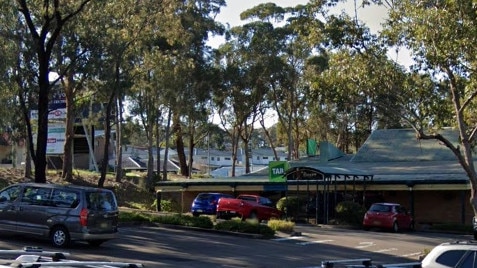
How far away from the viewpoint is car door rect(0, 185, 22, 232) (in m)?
18.0

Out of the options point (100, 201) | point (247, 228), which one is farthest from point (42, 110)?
point (247, 228)

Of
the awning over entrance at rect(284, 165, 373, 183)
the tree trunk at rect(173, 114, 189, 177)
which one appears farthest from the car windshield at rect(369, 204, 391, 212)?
the tree trunk at rect(173, 114, 189, 177)

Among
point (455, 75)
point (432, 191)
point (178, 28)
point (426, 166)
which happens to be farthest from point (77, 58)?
point (426, 166)

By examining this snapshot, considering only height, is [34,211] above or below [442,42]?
below

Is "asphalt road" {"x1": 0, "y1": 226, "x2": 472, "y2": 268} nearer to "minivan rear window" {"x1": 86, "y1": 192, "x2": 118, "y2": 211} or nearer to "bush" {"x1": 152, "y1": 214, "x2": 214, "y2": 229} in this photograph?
"bush" {"x1": 152, "y1": 214, "x2": 214, "y2": 229}

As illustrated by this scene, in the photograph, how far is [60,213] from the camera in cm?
1744

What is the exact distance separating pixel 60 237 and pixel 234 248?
584 centimetres

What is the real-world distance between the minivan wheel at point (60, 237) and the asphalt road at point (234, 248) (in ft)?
0.82

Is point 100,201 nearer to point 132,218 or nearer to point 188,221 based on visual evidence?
point 188,221

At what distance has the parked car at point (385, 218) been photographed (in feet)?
107

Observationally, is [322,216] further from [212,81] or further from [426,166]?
[212,81]

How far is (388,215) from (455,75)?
14576mm

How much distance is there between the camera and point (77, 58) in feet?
86.4

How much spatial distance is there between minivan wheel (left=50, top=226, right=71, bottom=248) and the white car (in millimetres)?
10303
